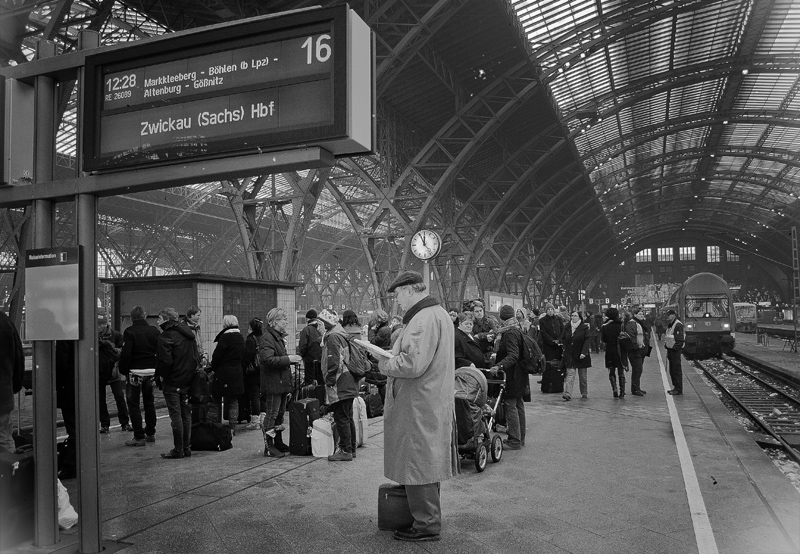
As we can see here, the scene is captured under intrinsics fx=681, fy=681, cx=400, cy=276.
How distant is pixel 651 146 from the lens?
44.1 metres

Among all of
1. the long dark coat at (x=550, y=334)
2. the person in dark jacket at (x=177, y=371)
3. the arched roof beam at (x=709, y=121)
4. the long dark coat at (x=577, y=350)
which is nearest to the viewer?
the person in dark jacket at (x=177, y=371)

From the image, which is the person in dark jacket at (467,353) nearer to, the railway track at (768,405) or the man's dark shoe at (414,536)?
the man's dark shoe at (414,536)

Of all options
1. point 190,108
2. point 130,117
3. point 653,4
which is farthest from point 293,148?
point 653,4

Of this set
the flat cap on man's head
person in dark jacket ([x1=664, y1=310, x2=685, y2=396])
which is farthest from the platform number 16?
person in dark jacket ([x1=664, y1=310, x2=685, y2=396])

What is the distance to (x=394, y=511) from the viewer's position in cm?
488

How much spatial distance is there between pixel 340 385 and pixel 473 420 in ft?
4.90

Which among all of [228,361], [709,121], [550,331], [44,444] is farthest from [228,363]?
[709,121]

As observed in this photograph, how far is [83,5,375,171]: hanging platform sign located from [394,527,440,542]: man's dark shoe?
8.57 feet

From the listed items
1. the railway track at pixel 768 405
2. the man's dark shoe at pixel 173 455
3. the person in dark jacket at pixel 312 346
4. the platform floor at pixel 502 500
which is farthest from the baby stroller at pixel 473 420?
the railway track at pixel 768 405

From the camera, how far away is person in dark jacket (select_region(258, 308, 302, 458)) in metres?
7.84

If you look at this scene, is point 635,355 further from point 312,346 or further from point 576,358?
point 312,346

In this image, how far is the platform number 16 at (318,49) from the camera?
14.0ft

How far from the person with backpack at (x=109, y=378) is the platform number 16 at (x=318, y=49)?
155 inches

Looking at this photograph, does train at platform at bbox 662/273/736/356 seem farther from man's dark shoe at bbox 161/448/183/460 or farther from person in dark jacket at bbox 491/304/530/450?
man's dark shoe at bbox 161/448/183/460
